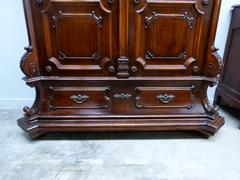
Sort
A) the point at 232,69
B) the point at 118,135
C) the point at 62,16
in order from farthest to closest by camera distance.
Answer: the point at 232,69 → the point at 118,135 → the point at 62,16

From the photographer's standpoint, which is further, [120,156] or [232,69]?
[232,69]

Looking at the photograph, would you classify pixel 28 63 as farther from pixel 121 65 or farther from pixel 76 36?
pixel 121 65

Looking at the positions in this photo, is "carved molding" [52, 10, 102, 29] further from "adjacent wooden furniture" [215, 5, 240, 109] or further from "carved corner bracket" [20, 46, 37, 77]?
"adjacent wooden furniture" [215, 5, 240, 109]

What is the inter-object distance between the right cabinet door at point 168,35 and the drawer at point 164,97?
103 mm

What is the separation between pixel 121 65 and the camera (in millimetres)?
1256

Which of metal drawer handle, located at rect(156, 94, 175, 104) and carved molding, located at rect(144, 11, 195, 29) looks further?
metal drawer handle, located at rect(156, 94, 175, 104)

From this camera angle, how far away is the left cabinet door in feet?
3.76

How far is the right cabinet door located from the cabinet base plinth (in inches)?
12.2

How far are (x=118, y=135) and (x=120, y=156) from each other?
0.71 ft

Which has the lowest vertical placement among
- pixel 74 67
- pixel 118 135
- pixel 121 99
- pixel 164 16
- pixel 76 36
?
pixel 118 135

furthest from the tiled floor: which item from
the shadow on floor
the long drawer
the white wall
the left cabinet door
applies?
the left cabinet door

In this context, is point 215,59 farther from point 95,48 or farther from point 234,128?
point 95,48

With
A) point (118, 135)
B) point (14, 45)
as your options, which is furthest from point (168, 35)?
point (14, 45)

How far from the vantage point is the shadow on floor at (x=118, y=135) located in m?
1.40
